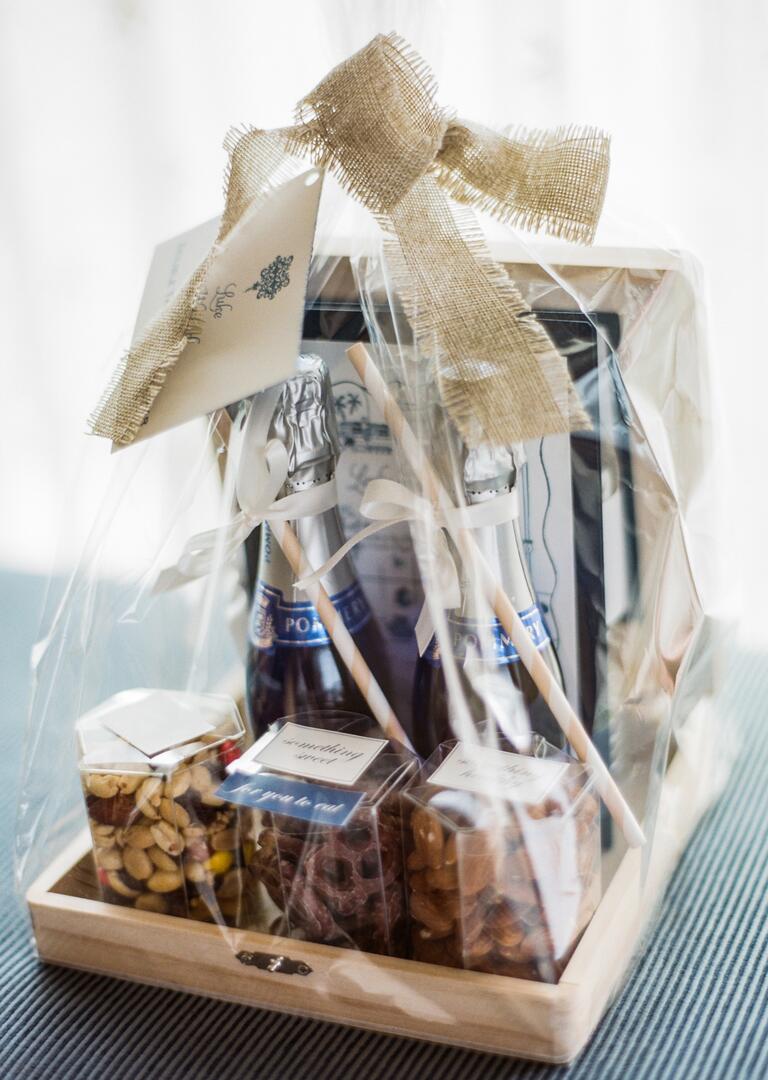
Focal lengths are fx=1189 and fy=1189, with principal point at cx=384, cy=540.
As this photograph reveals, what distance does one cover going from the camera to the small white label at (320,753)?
51 cm

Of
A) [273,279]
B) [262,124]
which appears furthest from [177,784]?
[262,124]

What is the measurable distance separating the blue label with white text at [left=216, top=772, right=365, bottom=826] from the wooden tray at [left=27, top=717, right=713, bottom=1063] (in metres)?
0.07

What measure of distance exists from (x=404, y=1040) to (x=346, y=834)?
9cm

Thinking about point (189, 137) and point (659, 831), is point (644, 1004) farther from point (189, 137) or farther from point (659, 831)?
point (189, 137)

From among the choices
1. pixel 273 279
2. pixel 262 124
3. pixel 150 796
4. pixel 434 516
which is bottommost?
pixel 150 796

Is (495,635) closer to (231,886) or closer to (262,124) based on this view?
(231,886)

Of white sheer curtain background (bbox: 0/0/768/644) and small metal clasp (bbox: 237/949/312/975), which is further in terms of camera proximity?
white sheer curtain background (bbox: 0/0/768/644)

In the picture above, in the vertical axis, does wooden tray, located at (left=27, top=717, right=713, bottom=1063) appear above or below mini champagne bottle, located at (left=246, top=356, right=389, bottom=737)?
below

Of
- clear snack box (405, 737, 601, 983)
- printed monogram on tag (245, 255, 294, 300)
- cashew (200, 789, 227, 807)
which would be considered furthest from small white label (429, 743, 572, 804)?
printed monogram on tag (245, 255, 294, 300)

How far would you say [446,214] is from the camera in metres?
0.51

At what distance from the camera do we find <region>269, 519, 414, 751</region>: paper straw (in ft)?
1.76

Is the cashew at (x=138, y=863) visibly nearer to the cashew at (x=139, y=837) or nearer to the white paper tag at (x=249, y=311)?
the cashew at (x=139, y=837)

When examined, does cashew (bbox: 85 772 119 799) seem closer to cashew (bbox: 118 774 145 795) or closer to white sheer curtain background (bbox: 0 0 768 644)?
cashew (bbox: 118 774 145 795)

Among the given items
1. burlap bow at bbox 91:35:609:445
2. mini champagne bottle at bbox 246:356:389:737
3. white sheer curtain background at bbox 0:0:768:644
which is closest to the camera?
burlap bow at bbox 91:35:609:445
